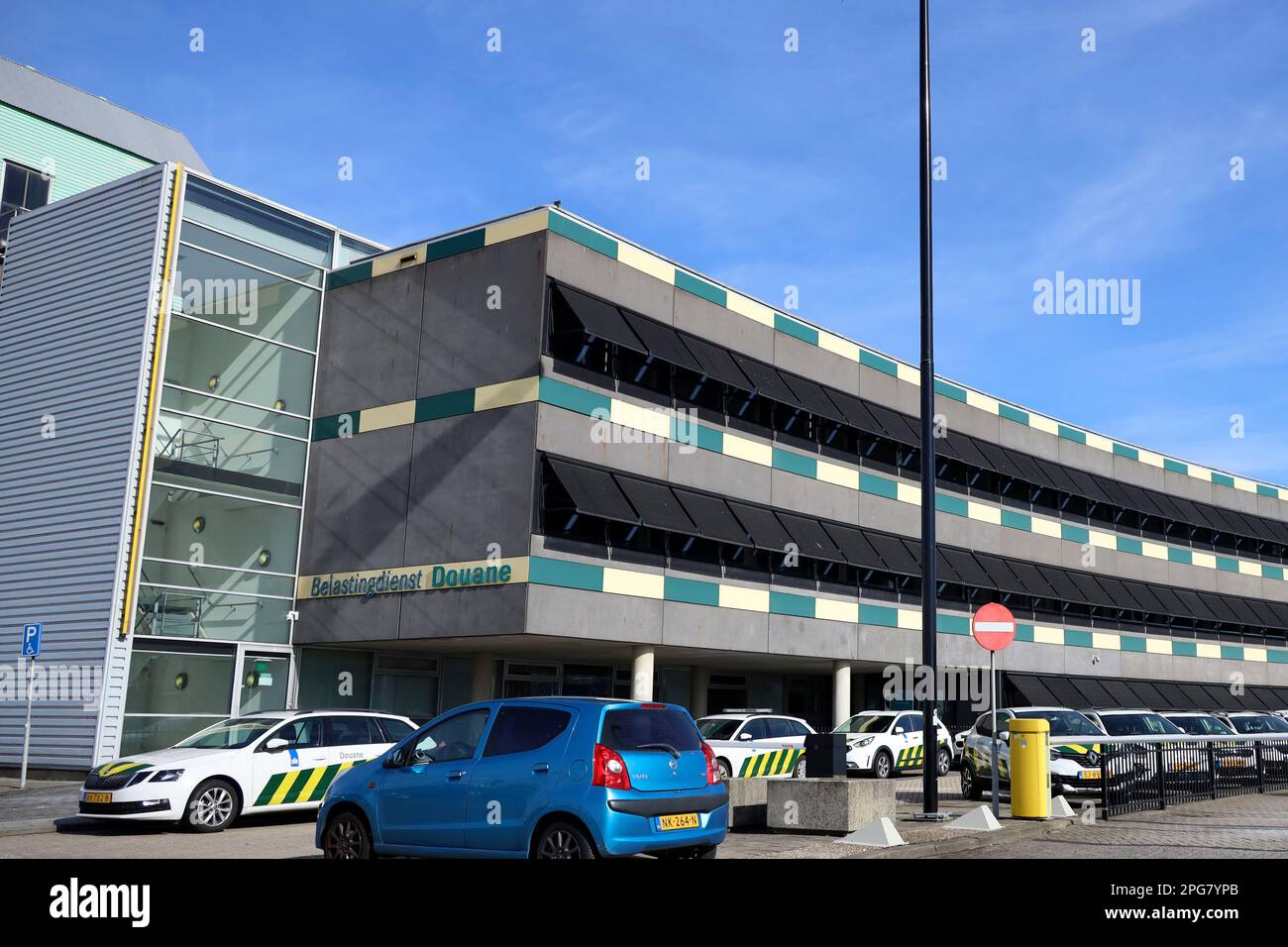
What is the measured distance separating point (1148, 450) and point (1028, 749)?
36.3 meters

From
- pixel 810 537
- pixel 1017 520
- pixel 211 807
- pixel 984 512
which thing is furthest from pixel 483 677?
pixel 1017 520

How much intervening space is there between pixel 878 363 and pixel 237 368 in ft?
60.6

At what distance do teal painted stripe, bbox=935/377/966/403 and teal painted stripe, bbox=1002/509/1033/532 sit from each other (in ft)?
14.2

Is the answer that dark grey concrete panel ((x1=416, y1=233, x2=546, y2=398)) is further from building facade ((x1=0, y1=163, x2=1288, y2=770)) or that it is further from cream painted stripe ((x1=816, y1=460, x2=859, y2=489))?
cream painted stripe ((x1=816, y1=460, x2=859, y2=489))

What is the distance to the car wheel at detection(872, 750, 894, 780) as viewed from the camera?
28.7m

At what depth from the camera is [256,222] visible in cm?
2744

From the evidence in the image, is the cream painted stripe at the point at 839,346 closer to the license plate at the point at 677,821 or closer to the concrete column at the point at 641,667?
the concrete column at the point at 641,667

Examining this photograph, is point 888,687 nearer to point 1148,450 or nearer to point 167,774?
point 1148,450

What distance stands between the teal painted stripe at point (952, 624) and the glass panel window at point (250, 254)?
20312mm

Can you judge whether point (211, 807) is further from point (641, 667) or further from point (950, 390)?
point (950, 390)

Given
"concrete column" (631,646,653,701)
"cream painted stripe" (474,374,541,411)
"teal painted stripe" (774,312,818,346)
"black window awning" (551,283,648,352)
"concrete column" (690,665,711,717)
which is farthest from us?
"concrete column" (690,665,711,717)

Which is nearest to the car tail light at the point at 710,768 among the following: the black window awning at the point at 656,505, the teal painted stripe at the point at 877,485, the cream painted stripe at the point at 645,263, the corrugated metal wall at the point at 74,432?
the black window awning at the point at 656,505

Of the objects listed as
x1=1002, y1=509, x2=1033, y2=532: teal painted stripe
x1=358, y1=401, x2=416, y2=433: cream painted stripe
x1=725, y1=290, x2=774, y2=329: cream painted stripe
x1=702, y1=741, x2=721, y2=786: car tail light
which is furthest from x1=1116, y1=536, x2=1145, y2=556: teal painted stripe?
x1=702, y1=741, x2=721, y2=786: car tail light

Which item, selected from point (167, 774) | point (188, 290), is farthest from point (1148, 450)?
point (167, 774)
